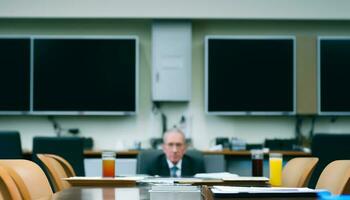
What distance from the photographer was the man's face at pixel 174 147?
16.9ft

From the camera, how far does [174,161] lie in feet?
16.9

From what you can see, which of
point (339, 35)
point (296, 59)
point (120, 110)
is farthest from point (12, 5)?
point (339, 35)

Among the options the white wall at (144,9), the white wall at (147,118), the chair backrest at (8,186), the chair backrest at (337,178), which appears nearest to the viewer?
the chair backrest at (8,186)

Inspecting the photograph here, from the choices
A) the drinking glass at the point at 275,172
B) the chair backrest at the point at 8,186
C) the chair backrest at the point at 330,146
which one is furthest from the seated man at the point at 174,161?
the chair backrest at the point at 8,186

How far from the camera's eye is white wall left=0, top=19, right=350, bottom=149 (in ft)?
24.5

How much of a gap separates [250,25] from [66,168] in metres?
3.78

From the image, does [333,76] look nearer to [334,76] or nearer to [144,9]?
[334,76]

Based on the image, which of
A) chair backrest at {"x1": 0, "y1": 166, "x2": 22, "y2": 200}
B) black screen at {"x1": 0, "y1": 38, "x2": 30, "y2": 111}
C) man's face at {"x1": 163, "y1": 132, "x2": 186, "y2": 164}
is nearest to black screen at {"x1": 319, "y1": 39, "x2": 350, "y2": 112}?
man's face at {"x1": 163, "y1": 132, "x2": 186, "y2": 164}

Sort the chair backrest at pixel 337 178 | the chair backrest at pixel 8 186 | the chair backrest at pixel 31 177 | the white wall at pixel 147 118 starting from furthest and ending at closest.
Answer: the white wall at pixel 147 118, the chair backrest at pixel 31 177, the chair backrest at pixel 337 178, the chair backrest at pixel 8 186

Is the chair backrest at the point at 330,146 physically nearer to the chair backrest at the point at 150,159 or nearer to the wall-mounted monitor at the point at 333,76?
the chair backrest at the point at 150,159

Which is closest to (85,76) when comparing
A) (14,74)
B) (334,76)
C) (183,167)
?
(14,74)

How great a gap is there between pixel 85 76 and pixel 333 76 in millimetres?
2672

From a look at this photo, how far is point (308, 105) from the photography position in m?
7.31

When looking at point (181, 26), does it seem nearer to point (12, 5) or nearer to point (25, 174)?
point (12, 5)
